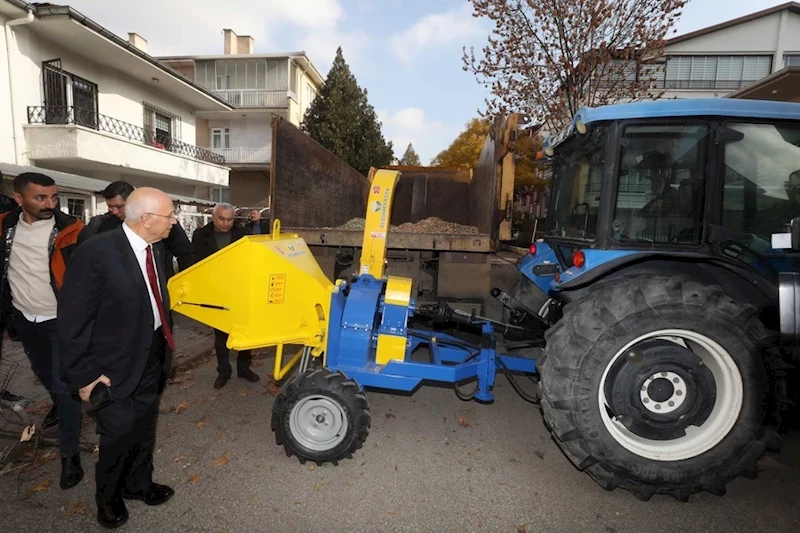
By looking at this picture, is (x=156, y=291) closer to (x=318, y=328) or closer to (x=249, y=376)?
(x=318, y=328)

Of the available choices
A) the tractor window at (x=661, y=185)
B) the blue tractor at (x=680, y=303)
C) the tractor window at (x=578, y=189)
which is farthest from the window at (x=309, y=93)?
the tractor window at (x=661, y=185)

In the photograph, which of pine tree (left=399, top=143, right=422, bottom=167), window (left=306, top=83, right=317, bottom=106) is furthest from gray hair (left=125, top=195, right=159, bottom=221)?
pine tree (left=399, top=143, right=422, bottom=167)

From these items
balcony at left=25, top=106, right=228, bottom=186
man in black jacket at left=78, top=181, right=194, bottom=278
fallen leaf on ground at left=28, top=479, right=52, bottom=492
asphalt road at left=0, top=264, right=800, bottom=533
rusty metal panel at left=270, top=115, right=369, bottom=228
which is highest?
balcony at left=25, top=106, right=228, bottom=186

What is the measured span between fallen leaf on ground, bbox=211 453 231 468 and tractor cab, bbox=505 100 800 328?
2607 millimetres

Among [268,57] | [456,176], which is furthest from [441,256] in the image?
[268,57]

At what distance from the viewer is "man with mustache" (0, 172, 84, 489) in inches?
102

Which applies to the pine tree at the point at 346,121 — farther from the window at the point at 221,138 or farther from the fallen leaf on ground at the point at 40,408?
the fallen leaf on ground at the point at 40,408

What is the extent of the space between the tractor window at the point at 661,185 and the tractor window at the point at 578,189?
202 millimetres

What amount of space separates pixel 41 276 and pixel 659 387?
397 centimetres

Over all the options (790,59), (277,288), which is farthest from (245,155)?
(790,59)

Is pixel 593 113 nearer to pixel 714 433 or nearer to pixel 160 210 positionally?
pixel 714 433

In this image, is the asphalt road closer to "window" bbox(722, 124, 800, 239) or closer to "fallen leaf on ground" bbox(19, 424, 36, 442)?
"fallen leaf on ground" bbox(19, 424, 36, 442)

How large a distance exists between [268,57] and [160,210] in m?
26.4

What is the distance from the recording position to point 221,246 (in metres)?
4.33
